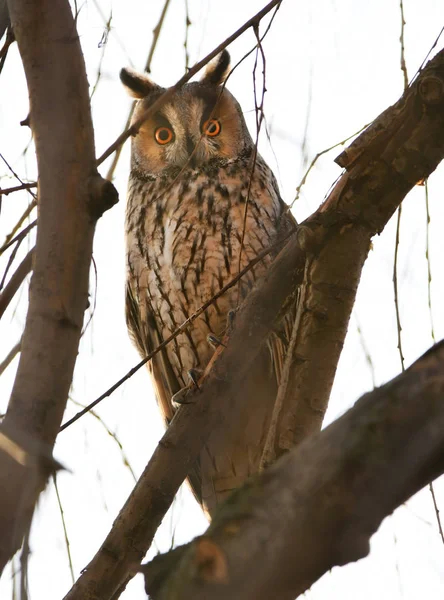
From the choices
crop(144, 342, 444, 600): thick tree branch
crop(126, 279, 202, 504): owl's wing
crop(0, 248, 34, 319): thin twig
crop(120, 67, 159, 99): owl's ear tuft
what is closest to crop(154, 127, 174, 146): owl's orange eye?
crop(120, 67, 159, 99): owl's ear tuft

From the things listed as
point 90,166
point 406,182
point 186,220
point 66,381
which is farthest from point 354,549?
point 186,220

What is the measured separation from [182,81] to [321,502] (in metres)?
0.91

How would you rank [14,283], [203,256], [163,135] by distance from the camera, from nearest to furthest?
[14,283]
[203,256]
[163,135]

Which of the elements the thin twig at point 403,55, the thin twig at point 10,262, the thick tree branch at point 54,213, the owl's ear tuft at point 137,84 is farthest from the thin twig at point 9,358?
the owl's ear tuft at point 137,84

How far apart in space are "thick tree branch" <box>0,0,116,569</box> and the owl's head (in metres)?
1.92

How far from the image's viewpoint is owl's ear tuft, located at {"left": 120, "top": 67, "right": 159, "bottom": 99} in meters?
3.57

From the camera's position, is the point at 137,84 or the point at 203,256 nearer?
the point at 203,256

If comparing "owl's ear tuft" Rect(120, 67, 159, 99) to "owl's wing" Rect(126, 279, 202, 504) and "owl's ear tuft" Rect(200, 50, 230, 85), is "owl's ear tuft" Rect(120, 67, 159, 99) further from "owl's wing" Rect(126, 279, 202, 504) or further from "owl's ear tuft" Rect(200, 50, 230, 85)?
"owl's wing" Rect(126, 279, 202, 504)

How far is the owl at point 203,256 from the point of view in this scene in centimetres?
310

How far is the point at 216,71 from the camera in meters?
3.63

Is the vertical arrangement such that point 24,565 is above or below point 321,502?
above

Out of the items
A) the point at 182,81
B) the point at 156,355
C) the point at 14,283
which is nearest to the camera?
the point at 182,81

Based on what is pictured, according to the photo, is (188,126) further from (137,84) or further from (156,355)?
(156,355)

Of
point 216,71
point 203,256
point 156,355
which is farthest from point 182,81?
point 216,71
